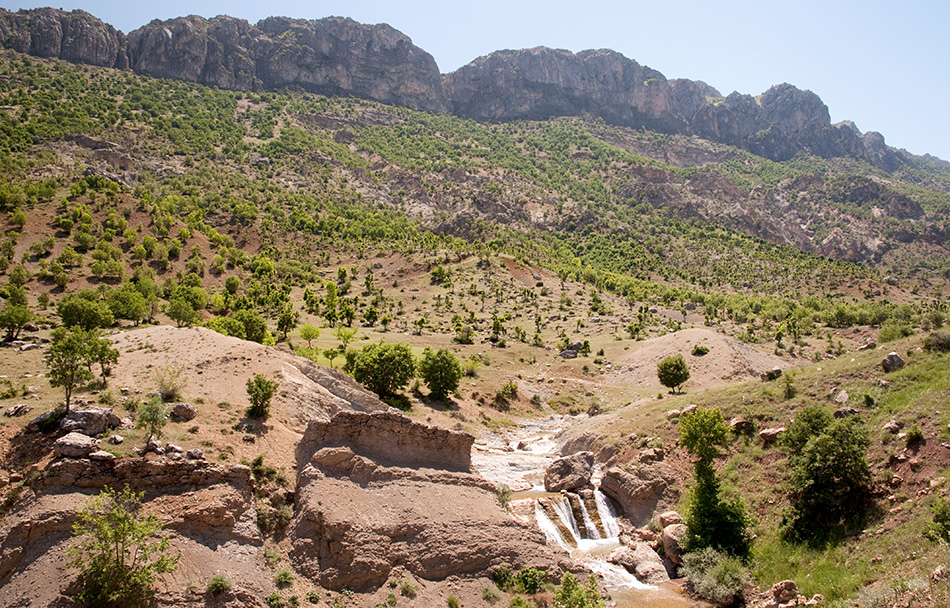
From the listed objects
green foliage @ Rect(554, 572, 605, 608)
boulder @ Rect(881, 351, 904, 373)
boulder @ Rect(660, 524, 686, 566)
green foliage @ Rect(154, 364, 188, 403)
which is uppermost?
boulder @ Rect(881, 351, 904, 373)

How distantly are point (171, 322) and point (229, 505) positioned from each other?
5245cm

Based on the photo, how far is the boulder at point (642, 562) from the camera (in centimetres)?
2423

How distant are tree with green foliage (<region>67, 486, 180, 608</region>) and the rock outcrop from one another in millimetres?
4568

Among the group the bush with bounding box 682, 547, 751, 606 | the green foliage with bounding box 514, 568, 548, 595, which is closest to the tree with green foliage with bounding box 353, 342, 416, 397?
the green foliage with bounding box 514, 568, 548, 595

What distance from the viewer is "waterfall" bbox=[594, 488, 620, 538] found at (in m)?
A: 29.1

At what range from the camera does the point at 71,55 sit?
17838 centimetres

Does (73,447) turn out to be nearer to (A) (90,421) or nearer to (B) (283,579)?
(A) (90,421)

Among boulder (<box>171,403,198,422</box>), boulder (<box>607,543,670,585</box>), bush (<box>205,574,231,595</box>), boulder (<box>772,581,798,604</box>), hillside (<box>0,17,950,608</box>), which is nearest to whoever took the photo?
bush (<box>205,574,231,595</box>)

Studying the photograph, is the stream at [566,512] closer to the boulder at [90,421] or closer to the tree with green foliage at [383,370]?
the tree with green foliage at [383,370]

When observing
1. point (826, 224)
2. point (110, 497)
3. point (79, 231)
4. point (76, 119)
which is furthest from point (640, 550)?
point (826, 224)

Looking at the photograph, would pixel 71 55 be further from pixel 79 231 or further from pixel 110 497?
pixel 110 497

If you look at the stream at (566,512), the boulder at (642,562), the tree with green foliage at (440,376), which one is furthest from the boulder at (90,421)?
the tree with green foliage at (440,376)

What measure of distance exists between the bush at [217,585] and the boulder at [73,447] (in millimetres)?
5970

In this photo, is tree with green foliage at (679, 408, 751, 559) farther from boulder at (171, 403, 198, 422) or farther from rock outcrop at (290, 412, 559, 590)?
boulder at (171, 403, 198, 422)
